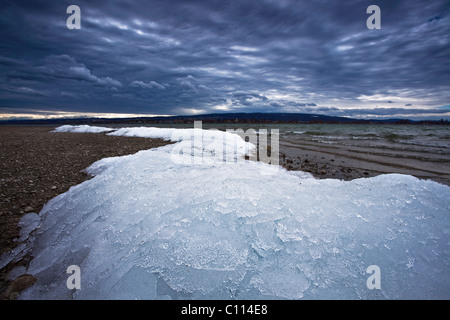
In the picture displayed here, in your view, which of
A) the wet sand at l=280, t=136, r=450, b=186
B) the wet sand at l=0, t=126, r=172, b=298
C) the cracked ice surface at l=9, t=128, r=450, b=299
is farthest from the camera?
the wet sand at l=280, t=136, r=450, b=186

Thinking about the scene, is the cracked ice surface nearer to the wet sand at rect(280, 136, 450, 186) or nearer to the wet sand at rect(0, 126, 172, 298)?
the wet sand at rect(0, 126, 172, 298)

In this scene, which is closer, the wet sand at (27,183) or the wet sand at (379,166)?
the wet sand at (27,183)

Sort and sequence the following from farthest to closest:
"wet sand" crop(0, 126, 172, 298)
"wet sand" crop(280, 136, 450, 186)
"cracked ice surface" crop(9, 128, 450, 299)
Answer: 1. "wet sand" crop(280, 136, 450, 186)
2. "wet sand" crop(0, 126, 172, 298)
3. "cracked ice surface" crop(9, 128, 450, 299)

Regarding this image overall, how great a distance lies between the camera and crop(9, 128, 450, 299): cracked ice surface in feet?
6.69

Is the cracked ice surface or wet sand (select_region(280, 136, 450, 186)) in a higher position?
wet sand (select_region(280, 136, 450, 186))

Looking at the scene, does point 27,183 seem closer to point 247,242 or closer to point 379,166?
point 247,242

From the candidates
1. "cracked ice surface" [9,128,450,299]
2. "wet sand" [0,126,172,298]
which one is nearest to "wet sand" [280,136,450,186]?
"cracked ice surface" [9,128,450,299]

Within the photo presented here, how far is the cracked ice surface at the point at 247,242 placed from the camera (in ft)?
6.69

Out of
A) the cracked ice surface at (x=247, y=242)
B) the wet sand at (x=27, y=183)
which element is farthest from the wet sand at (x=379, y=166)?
the wet sand at (x=27, y=183)

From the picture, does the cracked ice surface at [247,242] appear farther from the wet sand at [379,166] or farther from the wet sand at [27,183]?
the wet sand at [379,166]

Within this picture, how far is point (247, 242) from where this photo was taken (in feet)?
8.09

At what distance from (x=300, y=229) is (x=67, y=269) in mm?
2945

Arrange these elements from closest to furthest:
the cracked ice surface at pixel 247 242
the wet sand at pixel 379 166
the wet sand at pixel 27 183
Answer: the cracked ice surface at pixel 247 242
the wet sand at pixel 27 183
the wet sand at pixel 379 166

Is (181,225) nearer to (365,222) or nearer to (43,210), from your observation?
(365,222)
